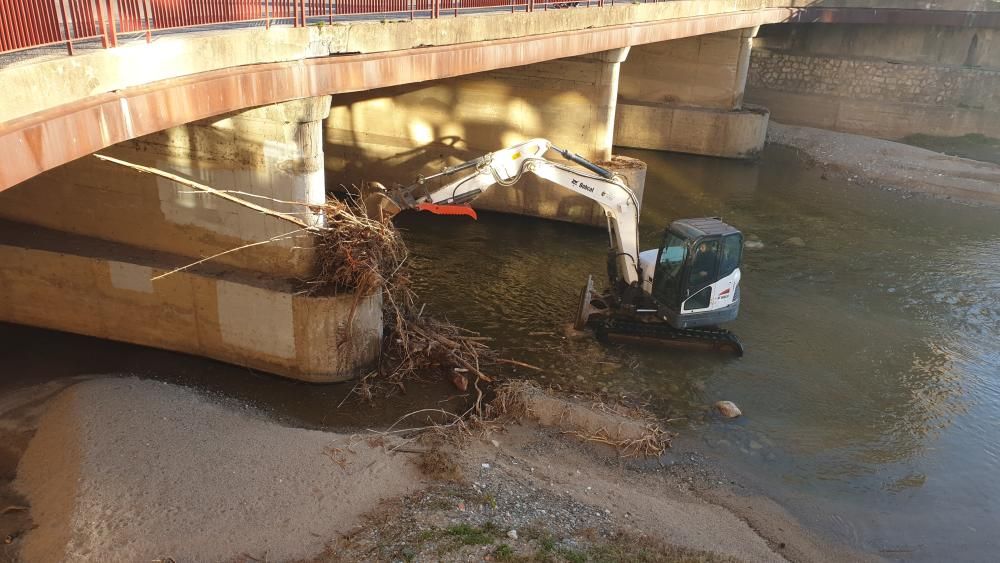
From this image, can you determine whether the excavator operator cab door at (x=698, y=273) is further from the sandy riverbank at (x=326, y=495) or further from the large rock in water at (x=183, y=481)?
the large rock in water at (x=183, y=481)

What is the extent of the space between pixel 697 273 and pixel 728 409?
2210mm

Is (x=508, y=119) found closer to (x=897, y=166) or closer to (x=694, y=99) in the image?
(x=694, y=99)

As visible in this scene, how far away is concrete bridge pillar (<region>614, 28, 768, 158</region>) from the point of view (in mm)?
27359

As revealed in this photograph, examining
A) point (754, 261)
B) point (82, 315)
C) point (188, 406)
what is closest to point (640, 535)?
point (188, 406)

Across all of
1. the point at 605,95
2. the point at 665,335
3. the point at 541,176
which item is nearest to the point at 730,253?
the point at 665,335

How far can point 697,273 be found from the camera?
12.1 meters

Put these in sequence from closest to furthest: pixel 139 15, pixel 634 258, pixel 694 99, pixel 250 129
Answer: pixel 139 15 < pixel 250 129 < pixel 634 258 < pixel 694 99

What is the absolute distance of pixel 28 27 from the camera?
587cm

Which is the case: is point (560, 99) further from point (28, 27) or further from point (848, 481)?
point (28, 27)

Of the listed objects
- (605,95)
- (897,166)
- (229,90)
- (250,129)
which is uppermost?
(229,90)

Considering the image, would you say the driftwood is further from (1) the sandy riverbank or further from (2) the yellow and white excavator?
(1) the sandy riverbank

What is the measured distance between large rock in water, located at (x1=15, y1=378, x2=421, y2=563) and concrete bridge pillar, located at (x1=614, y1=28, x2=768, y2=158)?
2117 centimetres

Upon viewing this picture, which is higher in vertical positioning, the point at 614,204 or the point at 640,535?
the point at 614,204

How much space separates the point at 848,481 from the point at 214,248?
9826mm
